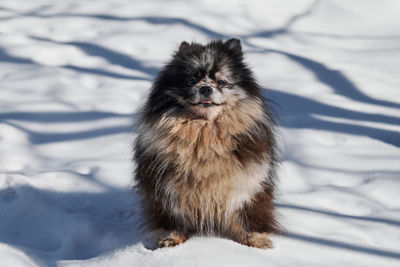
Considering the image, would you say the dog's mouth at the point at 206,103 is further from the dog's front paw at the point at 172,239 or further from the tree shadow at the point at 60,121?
the tree shadow at the point at 60,121

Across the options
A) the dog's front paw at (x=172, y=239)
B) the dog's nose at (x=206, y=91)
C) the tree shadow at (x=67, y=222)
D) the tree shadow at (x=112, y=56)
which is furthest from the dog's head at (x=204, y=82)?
the tree shadow at (x=112, y=56)

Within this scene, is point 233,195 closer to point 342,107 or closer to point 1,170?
point 1,170

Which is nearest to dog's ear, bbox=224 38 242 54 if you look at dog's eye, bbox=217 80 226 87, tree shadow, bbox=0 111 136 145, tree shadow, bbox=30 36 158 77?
dog's eye, bbox=217 80 226 87

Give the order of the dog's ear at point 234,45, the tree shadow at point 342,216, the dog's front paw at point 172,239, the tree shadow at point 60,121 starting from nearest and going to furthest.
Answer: the dog's front paw at point 172,239 < the dog's ear at point 234,45 < the tree shadow at point 342,216 < the tree shadow at point 60,121

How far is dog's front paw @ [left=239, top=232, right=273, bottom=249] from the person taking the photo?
258cm

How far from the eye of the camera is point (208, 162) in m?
2.45

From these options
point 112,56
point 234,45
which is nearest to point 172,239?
point 234,45

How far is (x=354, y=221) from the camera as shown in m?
2.93

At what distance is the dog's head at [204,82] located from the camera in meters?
2.44

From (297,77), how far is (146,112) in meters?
2.71

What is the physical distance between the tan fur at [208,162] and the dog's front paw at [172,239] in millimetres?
135

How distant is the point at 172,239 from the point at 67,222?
0.69m

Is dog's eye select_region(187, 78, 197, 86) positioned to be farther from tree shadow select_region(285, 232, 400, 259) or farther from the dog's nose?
tree shadow select_region(285, 232, 400, 259)

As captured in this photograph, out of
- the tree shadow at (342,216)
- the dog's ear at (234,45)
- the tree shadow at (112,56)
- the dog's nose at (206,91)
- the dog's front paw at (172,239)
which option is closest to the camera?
the dog's nose at (206,91)
